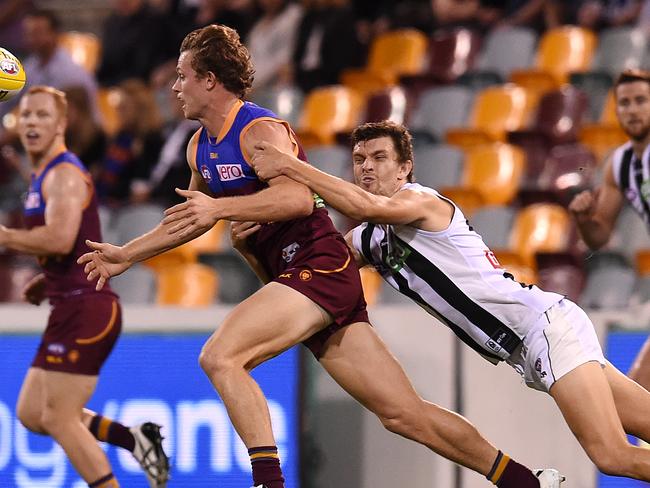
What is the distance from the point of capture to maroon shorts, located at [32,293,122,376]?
21.2ft

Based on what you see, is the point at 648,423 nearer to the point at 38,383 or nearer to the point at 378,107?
the point at 38,383

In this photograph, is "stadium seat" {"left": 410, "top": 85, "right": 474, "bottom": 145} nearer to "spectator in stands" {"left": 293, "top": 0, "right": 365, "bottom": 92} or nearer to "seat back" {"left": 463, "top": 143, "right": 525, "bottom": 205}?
"seat back" {"left": 463, "top": 143, "right": 525, "bottom": 205}

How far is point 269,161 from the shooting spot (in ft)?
17.3

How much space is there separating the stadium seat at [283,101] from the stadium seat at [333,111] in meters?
0.11

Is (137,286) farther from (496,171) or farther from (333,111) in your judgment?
(496,171)

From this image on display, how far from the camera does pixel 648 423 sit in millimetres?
5555

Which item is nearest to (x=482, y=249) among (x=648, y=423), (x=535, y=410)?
(x=648, y=423)

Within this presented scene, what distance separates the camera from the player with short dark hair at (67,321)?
21.0ft

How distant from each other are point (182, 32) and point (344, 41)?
167 centimetres

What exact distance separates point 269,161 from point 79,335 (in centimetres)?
177

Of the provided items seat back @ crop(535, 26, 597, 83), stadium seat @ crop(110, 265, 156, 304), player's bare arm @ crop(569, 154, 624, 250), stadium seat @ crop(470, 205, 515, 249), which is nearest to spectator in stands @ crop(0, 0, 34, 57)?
stadium seat @ crop(110, 265, 156, 304)

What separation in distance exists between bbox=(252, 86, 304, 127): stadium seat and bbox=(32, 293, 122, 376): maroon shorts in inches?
197

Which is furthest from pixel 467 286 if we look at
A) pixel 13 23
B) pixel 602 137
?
pixel 13 23

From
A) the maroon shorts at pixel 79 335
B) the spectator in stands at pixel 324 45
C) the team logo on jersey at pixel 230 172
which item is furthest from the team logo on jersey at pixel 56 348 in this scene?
the spectator in stands at pixel 324 45
